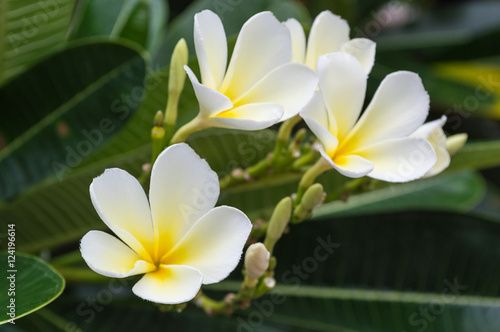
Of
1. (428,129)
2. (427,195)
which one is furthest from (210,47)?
(427,195)

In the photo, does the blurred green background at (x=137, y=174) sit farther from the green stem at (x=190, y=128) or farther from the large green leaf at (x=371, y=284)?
the green stem at (x=190, y=128)

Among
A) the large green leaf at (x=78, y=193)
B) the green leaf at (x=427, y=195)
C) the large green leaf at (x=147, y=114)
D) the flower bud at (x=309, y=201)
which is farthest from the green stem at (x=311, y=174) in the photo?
the green leaf at (x=427, y=195)

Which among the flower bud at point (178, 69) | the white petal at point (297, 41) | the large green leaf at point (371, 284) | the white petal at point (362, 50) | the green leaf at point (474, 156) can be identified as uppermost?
the flower bud at point (178, 69)

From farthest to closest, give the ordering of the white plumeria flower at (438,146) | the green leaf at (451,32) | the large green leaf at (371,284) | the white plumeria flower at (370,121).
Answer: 1. the green leaf at (451,32)
2. the large green leaf at (371,284)
3. the white plumeria flower at (438,146)
4. the white plumeria flower at (370,121)

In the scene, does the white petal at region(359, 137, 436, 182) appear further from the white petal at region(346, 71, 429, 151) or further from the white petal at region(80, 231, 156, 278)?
the white petal at region(80, 231, 156, 278)

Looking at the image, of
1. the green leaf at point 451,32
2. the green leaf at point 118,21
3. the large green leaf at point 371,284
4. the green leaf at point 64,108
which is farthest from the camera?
the green leaf at point 451,32

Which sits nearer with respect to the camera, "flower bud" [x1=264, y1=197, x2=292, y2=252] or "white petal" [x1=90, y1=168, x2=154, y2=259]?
"white petal" [x1=90, y1=168, x2=154, y2=259]

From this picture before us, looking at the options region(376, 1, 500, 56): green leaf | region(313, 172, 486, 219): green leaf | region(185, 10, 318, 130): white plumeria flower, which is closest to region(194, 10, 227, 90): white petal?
region(185, 10, 318, 130): white plumeria flower
